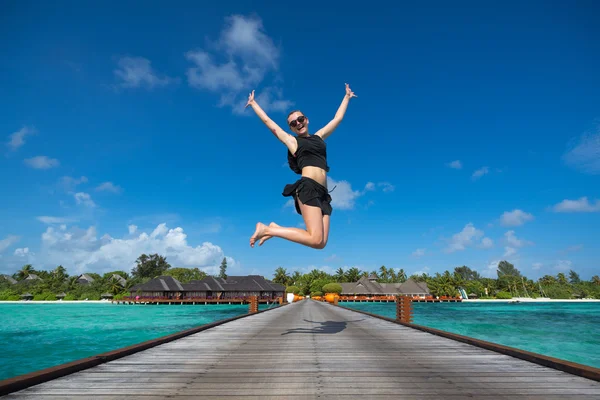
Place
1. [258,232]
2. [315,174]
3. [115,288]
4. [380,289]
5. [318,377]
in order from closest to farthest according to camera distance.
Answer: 1. [318,377]
2. [258,232]
3. [315,174]
4. [115,288]
5. [380,289]

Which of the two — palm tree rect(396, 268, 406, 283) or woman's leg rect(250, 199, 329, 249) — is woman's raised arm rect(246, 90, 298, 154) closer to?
woman's leg rect(250, 199, 329, 249)

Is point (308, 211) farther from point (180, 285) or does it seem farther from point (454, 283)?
point (454, 283)

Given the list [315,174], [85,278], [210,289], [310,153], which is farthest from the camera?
[85,278]

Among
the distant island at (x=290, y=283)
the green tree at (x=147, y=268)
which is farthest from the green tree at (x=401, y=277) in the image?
the green tree at (x=147, y=268)

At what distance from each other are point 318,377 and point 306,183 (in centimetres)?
221

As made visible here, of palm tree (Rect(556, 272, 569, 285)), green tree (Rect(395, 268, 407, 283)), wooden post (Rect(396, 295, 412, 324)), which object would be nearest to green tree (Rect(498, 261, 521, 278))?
palm tree (Rect(556, 272, 569, 285))

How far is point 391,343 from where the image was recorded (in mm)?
6918

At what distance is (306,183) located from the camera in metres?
4.10

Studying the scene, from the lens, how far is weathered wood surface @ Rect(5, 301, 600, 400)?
3.25 m

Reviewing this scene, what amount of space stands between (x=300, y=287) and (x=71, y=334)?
8116 centimetres

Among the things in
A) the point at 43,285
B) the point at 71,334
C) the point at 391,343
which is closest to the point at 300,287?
the point at 43,285

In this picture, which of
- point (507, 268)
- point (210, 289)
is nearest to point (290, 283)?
point (210, 289)

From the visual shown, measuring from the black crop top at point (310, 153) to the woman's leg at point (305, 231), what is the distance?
0.57 metres

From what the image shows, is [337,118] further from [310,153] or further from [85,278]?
[85,278]
